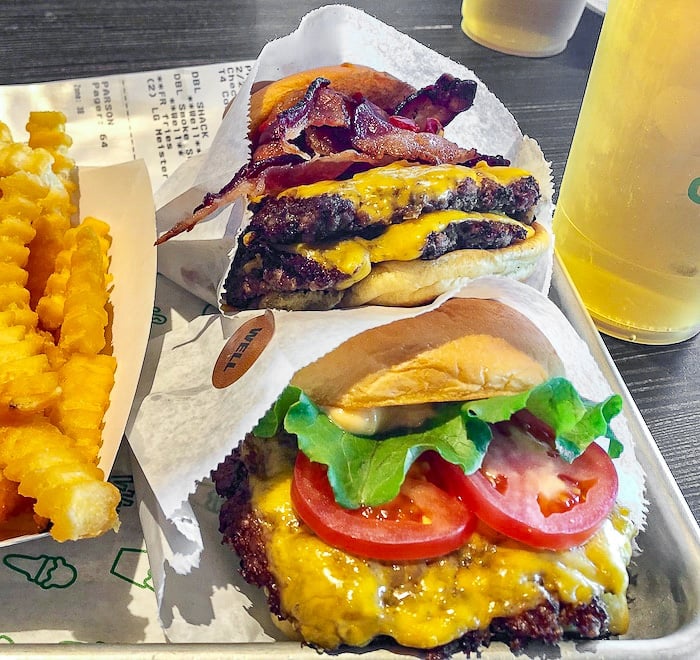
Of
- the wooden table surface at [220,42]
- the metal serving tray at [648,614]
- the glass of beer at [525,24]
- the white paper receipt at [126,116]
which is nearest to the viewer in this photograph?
the metal serving tray at [648,614]

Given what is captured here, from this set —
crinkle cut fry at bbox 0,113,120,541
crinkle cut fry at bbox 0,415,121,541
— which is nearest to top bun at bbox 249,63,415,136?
crinkle cut fry at bbox 0,113,120,541

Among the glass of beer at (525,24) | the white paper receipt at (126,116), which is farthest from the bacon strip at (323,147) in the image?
the glass of beer at (525,24)

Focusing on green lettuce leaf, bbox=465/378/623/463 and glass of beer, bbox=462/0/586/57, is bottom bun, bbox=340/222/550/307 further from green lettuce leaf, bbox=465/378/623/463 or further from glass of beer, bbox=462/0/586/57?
glass of beer, bbox=462/0/586/57

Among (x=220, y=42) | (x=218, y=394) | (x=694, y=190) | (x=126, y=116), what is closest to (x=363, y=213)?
(x=218, y=394)

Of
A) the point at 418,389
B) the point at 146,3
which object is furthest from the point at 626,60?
the point at 146,3

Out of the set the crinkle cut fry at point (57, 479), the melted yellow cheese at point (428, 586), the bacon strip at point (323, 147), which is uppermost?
the bacon strip at point (323, 147)

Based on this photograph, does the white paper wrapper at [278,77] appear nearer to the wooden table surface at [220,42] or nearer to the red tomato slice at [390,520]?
the red tomato slice at [390,520]
